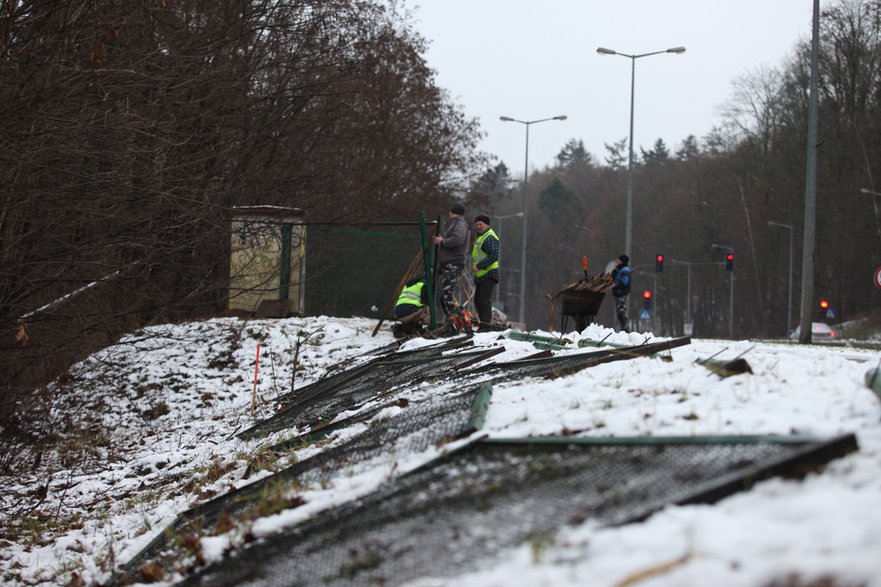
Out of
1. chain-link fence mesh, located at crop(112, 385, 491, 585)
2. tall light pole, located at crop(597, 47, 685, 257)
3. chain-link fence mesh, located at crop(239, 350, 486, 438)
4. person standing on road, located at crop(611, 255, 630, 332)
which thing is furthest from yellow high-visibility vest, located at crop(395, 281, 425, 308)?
tall light pole, located at crop(597, 47, 685, 257)

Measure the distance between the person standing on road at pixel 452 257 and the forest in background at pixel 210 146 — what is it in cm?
305

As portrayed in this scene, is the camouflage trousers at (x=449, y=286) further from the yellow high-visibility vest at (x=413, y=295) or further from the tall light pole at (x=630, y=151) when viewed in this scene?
the tall light pole at (x=630, y=151)

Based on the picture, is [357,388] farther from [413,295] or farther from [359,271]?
[359,271]

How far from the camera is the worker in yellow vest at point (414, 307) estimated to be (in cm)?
1563

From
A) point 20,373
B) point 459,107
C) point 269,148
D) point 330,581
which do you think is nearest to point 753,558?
point 330,581

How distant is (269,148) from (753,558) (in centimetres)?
1787

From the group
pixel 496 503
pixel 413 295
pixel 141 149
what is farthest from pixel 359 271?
pixel 496 503

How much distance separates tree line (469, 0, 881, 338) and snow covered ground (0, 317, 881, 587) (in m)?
16.8

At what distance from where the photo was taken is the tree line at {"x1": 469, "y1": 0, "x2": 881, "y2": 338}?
45.3 m

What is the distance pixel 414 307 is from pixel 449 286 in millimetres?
1827

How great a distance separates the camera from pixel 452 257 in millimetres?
14172

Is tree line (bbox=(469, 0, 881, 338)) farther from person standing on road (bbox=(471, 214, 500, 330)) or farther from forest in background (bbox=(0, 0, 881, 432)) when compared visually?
person standing on road (bbox=(471, 214, 500, 330))

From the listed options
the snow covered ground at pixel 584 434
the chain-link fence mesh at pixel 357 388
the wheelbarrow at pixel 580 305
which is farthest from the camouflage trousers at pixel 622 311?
the chain-link fence mesh at pixel 357 388

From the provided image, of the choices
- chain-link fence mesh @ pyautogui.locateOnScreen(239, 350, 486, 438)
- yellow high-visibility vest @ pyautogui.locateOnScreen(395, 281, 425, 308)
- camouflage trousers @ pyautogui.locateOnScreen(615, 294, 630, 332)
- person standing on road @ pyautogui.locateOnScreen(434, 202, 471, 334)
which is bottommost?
chain-link fence mesh @ pyautogui.locateOnScreen(239, 350, 486, 438)
